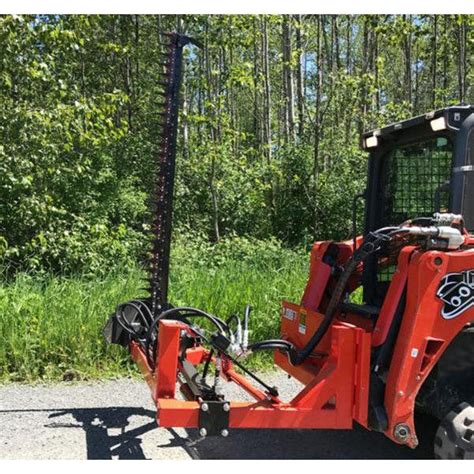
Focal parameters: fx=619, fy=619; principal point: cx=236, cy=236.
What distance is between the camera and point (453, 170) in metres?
3.41

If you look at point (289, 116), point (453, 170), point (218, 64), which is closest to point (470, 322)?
point (453, 170)

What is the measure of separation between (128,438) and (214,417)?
1.28 m

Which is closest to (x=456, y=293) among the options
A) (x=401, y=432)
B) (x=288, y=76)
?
(x=401, y=432)

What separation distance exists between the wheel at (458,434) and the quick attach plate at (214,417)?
1132 mm

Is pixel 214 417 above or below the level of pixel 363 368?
below

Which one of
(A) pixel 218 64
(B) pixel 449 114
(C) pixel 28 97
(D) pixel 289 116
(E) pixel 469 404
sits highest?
(A) pixel 218 64

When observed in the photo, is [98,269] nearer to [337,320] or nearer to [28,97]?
[28,97]

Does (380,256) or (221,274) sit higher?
(380,256)

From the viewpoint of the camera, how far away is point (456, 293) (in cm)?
322

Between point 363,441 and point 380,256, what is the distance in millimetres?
1286

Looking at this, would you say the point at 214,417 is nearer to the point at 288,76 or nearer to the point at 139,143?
the point at 139,143

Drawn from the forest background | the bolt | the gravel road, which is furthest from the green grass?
the bolt

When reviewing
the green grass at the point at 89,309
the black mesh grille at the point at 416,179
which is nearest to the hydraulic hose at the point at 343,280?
the black mesh grille at the point at 416,179

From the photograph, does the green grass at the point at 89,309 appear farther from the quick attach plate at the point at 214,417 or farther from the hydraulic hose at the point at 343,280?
the quick attach plate at the point at 214,417
